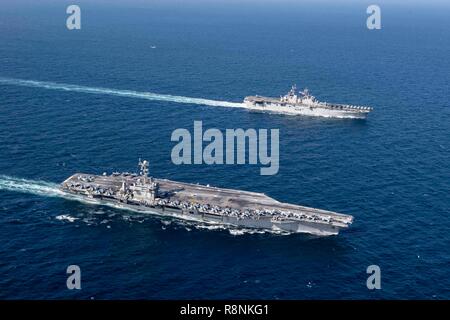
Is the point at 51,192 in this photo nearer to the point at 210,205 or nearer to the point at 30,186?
the point at 30,186

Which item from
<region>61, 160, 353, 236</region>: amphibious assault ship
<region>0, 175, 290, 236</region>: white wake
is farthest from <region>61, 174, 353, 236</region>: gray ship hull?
<region>0, 175, 290, 236</region>: white wake

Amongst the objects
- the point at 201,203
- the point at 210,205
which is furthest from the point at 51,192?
the point at 210,205

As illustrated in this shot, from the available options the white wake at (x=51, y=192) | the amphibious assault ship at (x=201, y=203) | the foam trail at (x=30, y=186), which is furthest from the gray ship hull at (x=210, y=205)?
the foam trail at (x=30, y=186)

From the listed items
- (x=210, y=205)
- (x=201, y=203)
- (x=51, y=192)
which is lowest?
(x=210, y=205)

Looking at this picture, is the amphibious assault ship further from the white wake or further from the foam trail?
the foam trail

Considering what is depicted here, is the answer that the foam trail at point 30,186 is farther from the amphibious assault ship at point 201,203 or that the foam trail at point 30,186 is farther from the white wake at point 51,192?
the amphibious assault ship at point 201,203

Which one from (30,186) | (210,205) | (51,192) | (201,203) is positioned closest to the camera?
(210,205)

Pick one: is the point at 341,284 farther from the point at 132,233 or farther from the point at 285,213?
the point at 132,233
